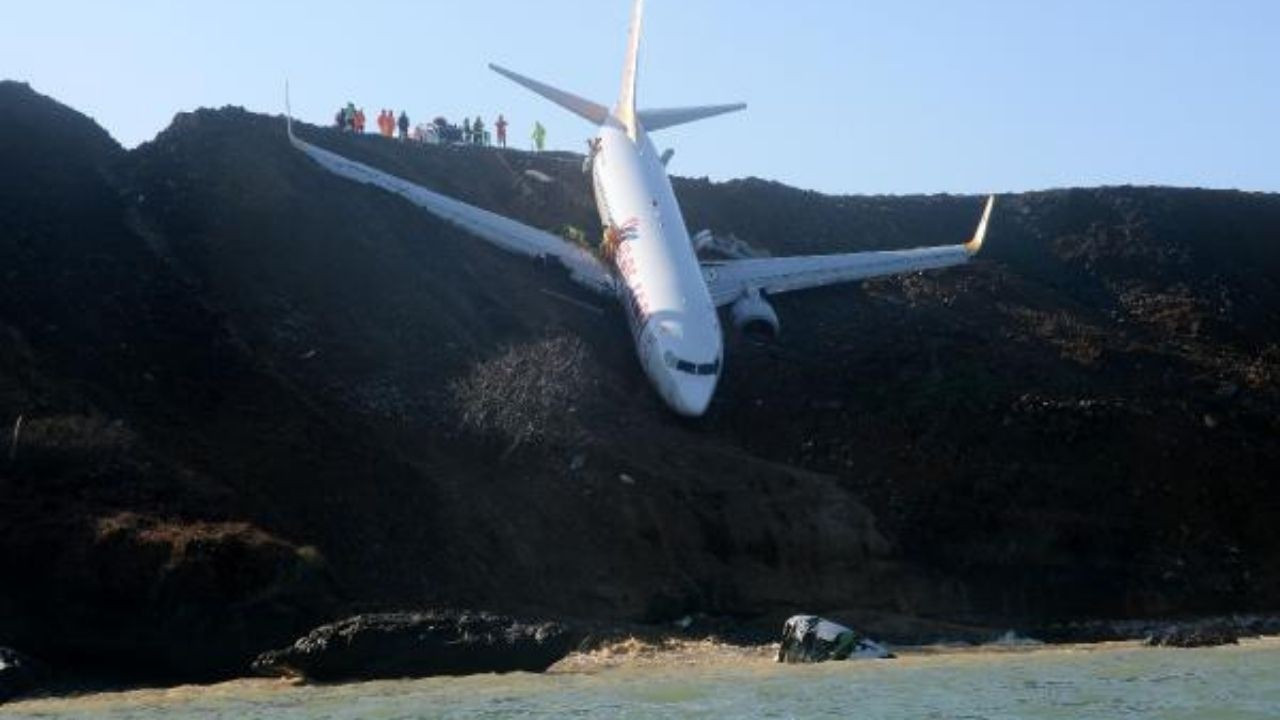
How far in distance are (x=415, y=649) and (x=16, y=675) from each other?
556 centimetres

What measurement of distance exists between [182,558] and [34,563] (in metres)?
2.47

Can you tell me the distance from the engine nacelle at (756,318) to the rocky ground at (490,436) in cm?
64

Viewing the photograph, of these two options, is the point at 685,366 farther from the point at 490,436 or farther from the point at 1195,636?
the point at 1195,636

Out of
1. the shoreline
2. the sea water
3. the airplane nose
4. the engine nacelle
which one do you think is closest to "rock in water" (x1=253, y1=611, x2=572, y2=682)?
the shoreline

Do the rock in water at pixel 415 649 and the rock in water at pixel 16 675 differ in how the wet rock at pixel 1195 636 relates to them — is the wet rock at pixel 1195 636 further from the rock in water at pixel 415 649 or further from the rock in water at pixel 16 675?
the rock in water at pixel 16 675

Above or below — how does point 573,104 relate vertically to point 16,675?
above

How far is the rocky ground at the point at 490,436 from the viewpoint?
33.3 meters

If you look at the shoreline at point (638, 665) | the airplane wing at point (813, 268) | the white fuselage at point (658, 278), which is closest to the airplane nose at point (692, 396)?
the white fuselage at point (658, 278)

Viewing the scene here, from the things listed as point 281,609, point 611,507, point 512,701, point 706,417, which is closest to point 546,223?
point 706,417

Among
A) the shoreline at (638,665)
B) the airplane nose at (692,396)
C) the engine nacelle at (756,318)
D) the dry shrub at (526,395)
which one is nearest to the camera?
the shoreline at (638,665)

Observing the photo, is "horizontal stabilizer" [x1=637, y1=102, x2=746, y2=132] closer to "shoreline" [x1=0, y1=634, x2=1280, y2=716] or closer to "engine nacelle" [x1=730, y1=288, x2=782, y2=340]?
"engine nacelle" [x1=730, y1=288, x2=782, y2=340]

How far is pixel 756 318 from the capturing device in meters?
52.2

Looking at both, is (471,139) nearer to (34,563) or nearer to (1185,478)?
(1185,478)

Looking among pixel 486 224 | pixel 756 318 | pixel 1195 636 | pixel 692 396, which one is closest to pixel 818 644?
pixel 1195 636
